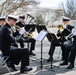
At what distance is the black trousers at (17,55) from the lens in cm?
718

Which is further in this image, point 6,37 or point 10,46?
point 10,46

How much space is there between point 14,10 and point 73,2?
19.7 meters

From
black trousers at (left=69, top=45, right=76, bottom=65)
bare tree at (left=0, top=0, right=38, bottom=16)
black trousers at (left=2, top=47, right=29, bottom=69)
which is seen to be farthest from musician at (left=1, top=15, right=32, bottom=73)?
bare tree at (left=0, top=0, right=38, bottom=16)

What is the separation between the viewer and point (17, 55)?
7336 mm

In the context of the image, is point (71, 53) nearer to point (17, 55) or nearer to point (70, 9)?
point (17, 55)

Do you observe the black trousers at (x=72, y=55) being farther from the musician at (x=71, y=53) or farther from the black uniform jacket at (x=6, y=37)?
the black uniform jacket at (x=6, y=37)

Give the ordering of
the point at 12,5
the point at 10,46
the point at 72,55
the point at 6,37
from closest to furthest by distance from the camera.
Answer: the point at 6,37 → the point at 10,46 → the point at 72,55 → the point at 12,5

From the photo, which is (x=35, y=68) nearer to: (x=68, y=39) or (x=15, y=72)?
(x=15, y=72)

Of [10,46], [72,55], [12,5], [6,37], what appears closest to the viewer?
[6,37]

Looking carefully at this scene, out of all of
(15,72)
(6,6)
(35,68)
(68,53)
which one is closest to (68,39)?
(68,53)

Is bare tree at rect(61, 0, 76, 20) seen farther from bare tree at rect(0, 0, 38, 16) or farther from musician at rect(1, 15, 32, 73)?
musician at rect(1, 15, 32, 73)

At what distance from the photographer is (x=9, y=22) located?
716 centimetres

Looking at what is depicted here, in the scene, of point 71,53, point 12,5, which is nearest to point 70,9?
point 12,5

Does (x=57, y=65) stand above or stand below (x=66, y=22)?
below
